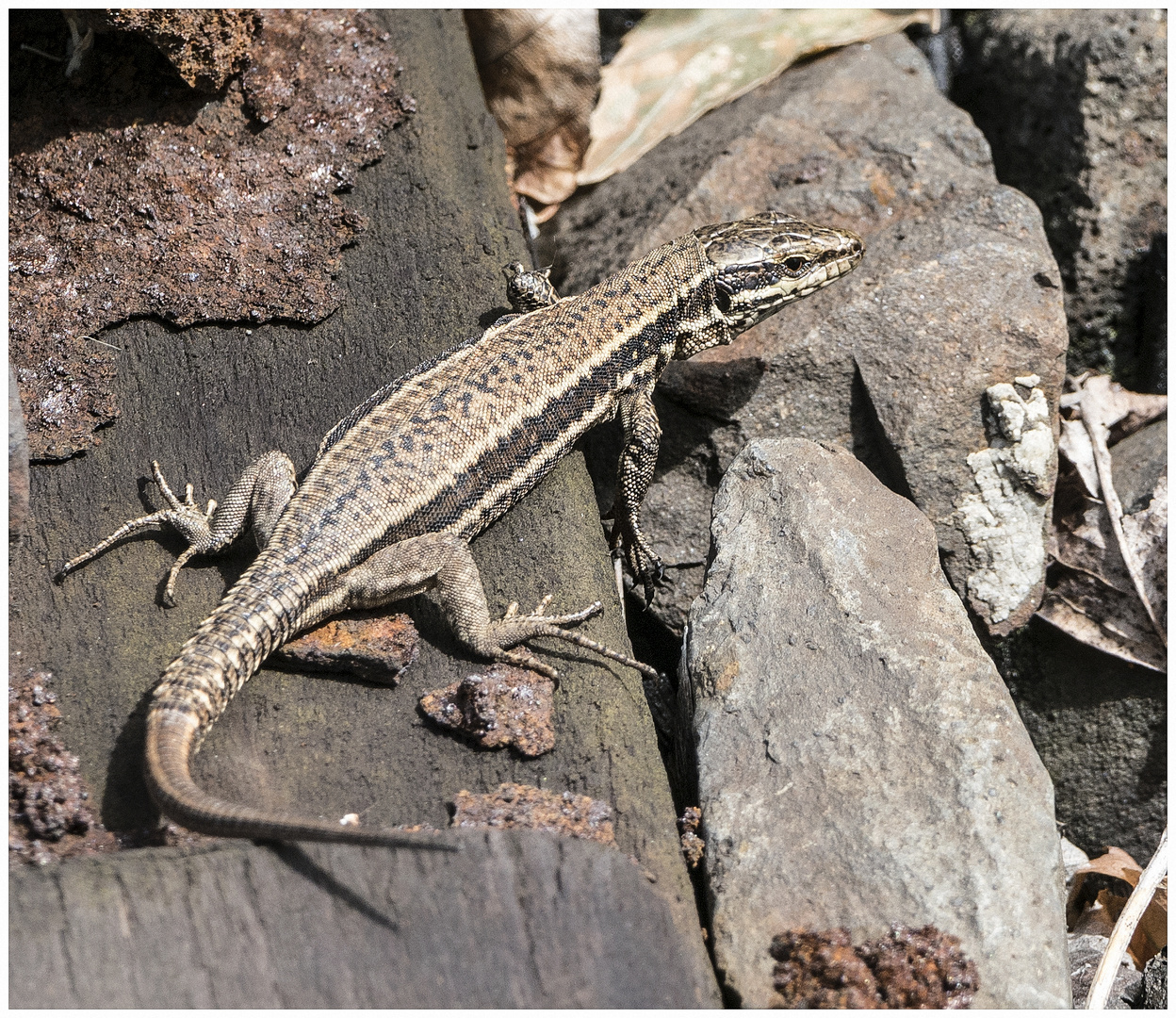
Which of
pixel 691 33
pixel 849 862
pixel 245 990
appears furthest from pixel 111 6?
pixel 849 862

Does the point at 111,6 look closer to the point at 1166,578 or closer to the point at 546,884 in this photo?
the point at 546,884

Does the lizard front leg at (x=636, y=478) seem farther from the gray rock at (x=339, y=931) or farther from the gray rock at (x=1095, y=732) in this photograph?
the gray rock at (x=339, y=931)

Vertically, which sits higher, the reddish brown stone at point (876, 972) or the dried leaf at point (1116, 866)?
the reddish brown stone at point (876, 972)

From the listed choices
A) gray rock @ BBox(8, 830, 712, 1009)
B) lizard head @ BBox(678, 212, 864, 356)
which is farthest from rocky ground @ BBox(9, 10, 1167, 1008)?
lizard head @ BBox(678, 212, 864, 356)

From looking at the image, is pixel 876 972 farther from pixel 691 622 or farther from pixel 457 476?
pixel 457 476

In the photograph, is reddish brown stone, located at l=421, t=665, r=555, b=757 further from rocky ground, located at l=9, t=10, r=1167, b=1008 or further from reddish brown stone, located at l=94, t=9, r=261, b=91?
reddish brown stone, located at l=94, t=9, r=261, b=91

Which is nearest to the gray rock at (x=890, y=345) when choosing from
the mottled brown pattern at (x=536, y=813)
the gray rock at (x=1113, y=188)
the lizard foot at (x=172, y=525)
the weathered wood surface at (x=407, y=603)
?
the weathered wood surface at (x=407, y=603)

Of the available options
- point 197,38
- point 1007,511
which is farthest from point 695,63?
point 1007,511
